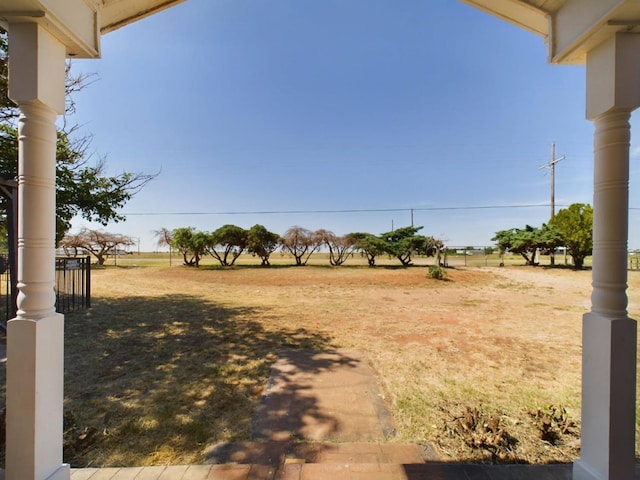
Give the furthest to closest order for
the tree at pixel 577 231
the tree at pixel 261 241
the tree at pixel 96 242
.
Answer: the tree at pixel 96 242 < the tree at pixel 261 241 < the tree at pixel 577 231

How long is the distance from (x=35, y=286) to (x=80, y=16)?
1517 millimetres

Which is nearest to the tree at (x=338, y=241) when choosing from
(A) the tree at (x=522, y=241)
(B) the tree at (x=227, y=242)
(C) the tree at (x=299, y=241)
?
(C) the tree at (x=299, y=241)

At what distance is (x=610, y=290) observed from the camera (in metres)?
1.47

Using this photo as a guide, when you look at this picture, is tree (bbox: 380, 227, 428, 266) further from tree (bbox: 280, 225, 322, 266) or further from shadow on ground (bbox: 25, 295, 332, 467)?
shadow on ground (bbox: 25, 295, 332, 467)

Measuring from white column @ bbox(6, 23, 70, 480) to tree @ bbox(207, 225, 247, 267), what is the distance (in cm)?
1836

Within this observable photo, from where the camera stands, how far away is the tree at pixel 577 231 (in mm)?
16594

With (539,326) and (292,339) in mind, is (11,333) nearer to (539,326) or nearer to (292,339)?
(292,339)

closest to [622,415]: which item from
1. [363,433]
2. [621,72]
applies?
[363,433]

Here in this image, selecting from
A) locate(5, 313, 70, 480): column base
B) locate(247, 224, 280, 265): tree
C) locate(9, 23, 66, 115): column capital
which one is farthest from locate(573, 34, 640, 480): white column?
locate(247, 224, 280, 265): tree

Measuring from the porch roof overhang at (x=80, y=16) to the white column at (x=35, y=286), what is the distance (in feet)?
0.19

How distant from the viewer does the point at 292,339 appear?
15.2 feet

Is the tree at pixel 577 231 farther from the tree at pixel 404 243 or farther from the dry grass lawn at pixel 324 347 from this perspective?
the dry grass lawn at pixel 324 347

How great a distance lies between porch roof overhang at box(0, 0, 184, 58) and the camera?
1.36m

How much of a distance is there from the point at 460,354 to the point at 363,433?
7.89ft
